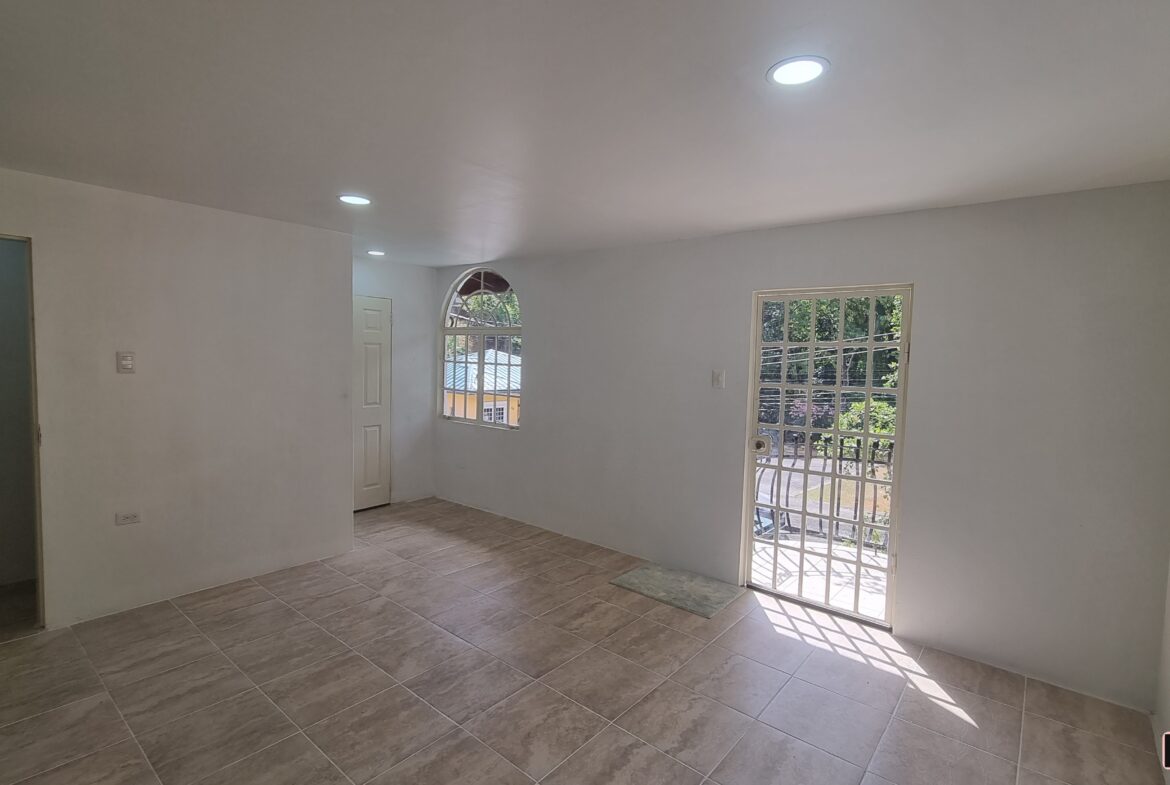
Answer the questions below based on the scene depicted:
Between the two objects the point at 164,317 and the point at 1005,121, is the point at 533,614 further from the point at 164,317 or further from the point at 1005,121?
the point at 1005,121

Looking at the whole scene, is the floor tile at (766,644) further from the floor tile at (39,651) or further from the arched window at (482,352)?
the floor tile at (39,651)

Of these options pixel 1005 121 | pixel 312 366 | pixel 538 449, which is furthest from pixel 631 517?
pixel 1005 121

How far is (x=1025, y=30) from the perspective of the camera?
1.40 meters

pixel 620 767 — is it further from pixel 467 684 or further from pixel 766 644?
pixel 766 644

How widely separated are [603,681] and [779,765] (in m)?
0.86

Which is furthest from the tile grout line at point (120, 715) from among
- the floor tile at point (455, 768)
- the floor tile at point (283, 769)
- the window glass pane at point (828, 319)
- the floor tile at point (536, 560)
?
the window glass pane at point (828, 319)

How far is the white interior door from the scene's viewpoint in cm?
538

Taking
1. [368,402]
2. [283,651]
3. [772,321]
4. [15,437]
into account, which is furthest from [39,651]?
[772,321]

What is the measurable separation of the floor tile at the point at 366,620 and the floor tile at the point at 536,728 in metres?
1.00

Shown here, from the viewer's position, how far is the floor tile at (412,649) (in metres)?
2.76

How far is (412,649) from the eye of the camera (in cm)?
293

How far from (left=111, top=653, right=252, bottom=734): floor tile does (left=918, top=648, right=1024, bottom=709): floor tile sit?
135 inches

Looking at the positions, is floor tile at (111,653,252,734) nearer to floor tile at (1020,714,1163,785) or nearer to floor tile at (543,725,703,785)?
floor tile at (543,725,703,785)

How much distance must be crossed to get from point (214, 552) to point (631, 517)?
2952mm
